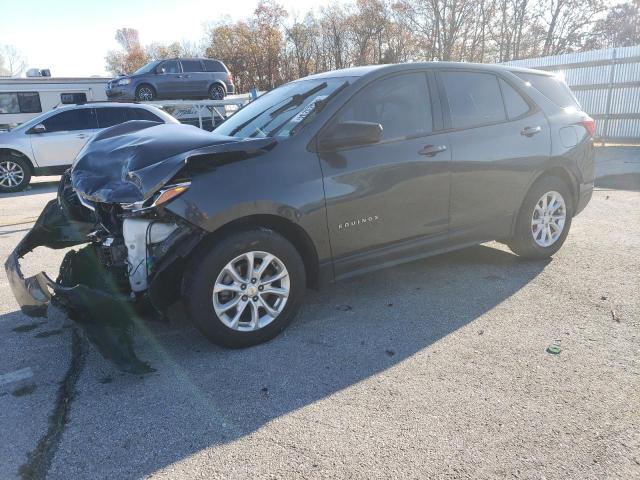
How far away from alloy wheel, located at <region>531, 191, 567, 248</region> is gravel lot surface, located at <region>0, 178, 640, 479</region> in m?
0.62

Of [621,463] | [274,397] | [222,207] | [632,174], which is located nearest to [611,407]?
[621,463]

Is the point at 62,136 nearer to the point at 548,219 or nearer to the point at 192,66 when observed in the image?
the point at 192,66

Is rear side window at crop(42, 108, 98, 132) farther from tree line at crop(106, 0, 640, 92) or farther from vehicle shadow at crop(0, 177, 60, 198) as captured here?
tree line at crop(106, 0, 640, 92)

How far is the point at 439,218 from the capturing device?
4062mm

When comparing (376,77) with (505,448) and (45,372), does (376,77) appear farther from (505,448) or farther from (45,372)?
(45,372)

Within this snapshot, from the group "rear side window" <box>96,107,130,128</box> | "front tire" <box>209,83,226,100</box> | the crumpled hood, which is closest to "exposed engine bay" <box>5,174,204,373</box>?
the crumpled hood

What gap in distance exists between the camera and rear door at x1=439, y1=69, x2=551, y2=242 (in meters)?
4.12

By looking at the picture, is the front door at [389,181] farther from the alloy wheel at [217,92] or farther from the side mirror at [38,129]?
the alloy wheel at [217,92]

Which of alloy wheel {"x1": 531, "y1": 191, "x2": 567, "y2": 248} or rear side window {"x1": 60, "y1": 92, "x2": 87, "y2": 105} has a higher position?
rear side window {"x1": 60, "y1": 92, "x2": 87, "y2": 105}

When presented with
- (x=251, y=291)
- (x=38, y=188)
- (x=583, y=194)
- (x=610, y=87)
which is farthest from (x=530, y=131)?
(x=610, y=87)

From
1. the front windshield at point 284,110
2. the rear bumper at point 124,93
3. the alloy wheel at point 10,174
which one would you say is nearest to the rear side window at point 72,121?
the alloy wheel at point 10,174

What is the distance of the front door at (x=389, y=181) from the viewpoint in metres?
3.53

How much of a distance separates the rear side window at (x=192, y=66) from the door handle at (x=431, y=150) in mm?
14590

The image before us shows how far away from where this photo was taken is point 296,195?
3.30 metres
